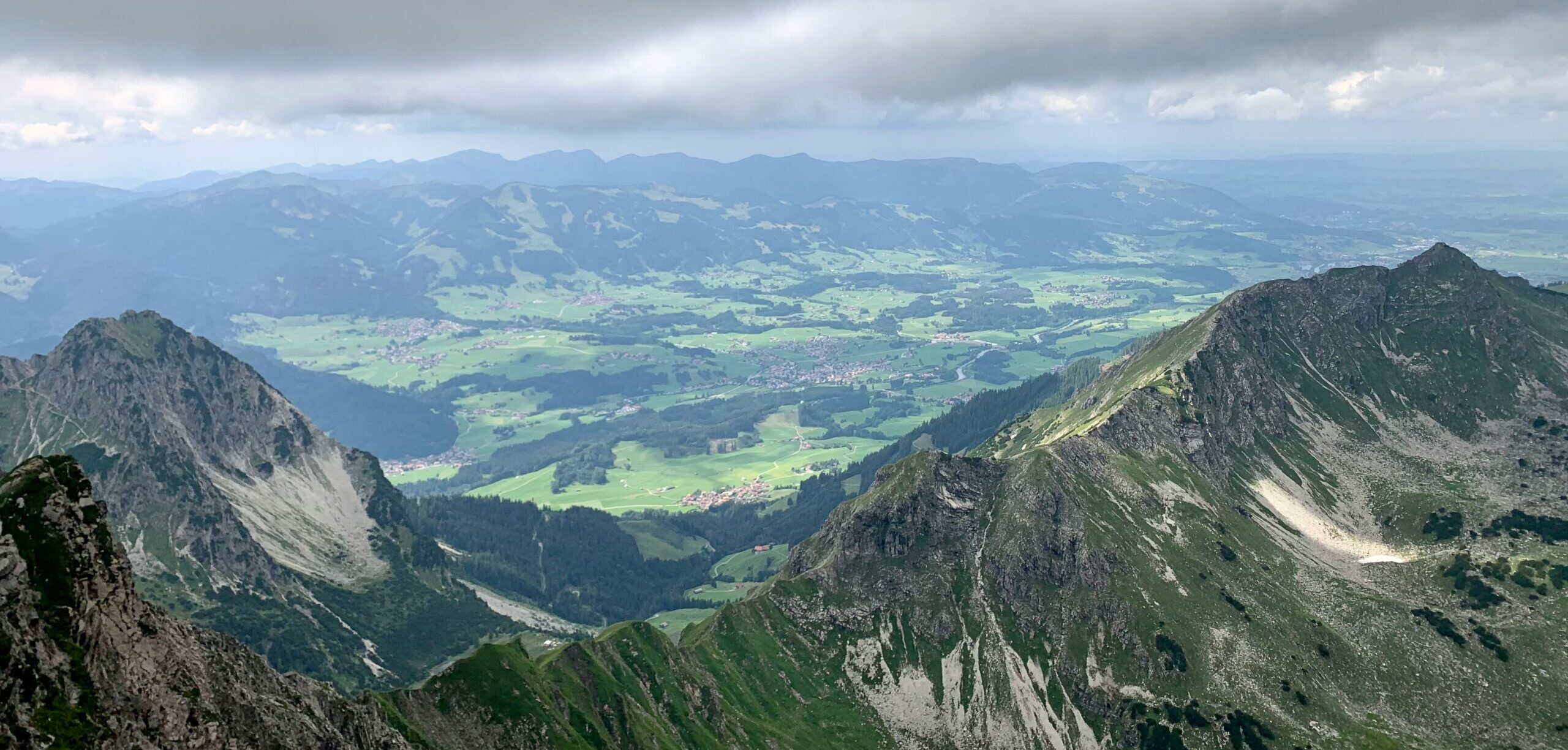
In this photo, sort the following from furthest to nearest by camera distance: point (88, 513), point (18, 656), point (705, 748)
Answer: point (705, 748)
point (88, 513)
point (18, 656)

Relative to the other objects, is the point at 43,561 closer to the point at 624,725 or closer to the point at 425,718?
the point at 425,718

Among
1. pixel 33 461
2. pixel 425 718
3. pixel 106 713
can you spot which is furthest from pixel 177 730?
pixel 425 718

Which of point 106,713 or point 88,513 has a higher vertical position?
point 88,513

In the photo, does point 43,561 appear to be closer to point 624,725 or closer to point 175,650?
point 175,650

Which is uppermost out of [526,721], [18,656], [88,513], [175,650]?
[88,513]

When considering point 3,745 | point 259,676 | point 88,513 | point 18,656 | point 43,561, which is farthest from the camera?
point 259,676

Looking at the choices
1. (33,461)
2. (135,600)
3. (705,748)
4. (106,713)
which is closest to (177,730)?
(106,713)

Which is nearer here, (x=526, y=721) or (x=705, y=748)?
(x=526, y=721)
